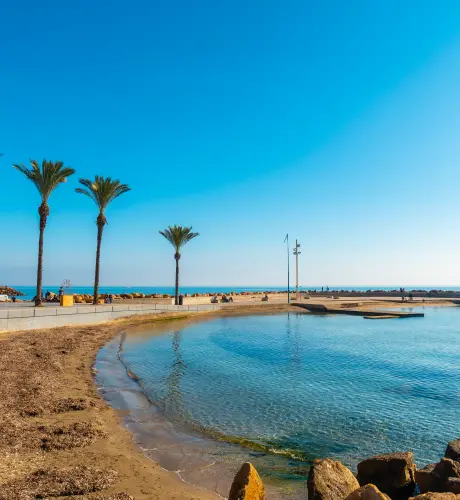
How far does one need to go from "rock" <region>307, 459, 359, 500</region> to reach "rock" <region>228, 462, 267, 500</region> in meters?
0.84

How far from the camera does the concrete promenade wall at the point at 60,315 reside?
2545cm

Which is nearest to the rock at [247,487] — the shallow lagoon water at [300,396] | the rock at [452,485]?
the shallow lagoon water at [300,396]

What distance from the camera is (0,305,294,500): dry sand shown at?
6.30 metres

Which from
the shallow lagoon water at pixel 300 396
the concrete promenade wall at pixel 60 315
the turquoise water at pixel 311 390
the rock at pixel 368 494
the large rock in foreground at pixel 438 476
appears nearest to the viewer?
the rock at pixel 368 494

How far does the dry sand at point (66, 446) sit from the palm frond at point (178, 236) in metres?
43.3

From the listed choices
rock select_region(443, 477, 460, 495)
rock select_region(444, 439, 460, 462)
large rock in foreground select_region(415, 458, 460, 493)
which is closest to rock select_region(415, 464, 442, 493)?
large rock in foreground select_region(415, 458, 460, 493)

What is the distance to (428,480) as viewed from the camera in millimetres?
6531

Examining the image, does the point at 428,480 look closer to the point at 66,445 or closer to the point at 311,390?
the point at 66,445

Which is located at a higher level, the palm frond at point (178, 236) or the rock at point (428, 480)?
the palm frond at point (178, 236)

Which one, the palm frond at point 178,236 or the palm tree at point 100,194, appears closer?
the palm tree at point 100,194

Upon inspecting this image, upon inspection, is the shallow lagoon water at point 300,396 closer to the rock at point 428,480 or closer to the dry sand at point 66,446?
the dry sand at point 66,446

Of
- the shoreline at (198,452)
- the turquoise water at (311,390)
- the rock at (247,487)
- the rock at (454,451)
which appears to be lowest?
the turquoise water at (311,390)

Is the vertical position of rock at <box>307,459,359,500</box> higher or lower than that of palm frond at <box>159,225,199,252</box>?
lower

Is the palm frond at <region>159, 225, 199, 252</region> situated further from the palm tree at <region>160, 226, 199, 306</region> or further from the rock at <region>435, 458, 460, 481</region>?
the rock at <region>435, 458, 460, 481</region>
